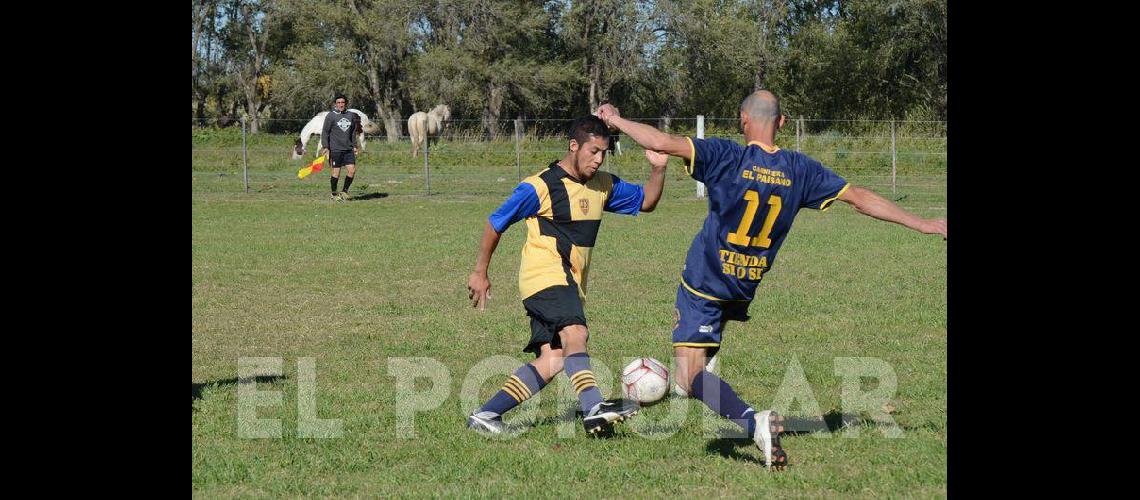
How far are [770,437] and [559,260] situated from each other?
1.45 meters

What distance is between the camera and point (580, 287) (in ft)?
20.4

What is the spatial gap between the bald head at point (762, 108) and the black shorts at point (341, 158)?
61.2 feet

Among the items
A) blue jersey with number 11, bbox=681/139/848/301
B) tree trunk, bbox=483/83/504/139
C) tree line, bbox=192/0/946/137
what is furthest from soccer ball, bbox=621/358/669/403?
tree trunk, bbox=483/83/504/139

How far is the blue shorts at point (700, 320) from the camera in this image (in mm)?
5793

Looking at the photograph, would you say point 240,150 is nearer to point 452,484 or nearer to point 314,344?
point 314,344

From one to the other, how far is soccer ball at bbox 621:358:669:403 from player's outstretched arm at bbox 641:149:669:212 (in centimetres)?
85

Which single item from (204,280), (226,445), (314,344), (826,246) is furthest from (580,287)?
(826,246)

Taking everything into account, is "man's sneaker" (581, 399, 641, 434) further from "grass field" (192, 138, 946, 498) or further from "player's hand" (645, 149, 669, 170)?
"player's hand" (645, 149, 669, 170)

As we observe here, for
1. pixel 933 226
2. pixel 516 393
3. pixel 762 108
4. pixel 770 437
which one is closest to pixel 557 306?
pixel 516 393

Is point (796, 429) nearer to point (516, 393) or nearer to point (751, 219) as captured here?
point (751, 219)

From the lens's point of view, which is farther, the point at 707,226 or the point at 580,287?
the point at 580,287

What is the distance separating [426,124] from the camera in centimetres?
3145

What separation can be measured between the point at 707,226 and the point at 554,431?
4.73 feet

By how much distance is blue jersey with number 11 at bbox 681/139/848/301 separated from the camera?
5.59 m
